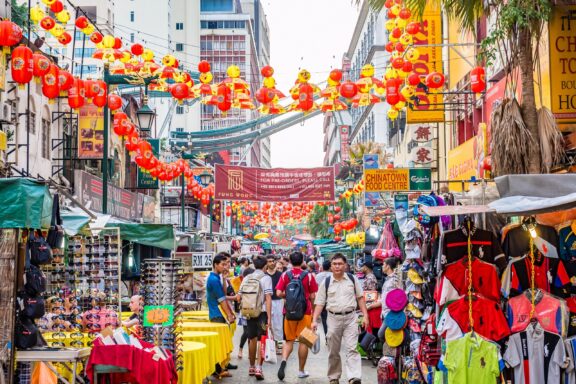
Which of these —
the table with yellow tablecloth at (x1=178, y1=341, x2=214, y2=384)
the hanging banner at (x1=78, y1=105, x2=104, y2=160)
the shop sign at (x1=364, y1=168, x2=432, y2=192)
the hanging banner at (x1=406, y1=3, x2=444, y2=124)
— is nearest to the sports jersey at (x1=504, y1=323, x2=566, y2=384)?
the table with yellow tablecloth at (x1=178, y1=341, x2=214, y2=384)

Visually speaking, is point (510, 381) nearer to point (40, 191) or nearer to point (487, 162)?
point (40, 191)

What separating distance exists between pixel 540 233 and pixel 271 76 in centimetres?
1129

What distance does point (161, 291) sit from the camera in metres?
11.1

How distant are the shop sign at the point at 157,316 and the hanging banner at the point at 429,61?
14404 millimetres

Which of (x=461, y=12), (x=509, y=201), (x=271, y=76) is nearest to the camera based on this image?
(x=509, y=201)

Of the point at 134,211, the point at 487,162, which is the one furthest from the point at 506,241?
the point at 134,211

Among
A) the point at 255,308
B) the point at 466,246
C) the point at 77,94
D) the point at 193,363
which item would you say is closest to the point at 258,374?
the point at 255,308

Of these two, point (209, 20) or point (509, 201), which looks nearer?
point (509, 201)

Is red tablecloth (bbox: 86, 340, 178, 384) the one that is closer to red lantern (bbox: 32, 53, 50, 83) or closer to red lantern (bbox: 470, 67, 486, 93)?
red lantern (bbox: 32, 53, 50, 83)

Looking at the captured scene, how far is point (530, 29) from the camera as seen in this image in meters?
12.9

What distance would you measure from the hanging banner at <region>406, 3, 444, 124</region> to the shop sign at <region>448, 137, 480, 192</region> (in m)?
1.37

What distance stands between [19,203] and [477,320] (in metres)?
5.13

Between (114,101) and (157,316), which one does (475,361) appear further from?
(114,101)

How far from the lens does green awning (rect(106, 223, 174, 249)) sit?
19.3m
